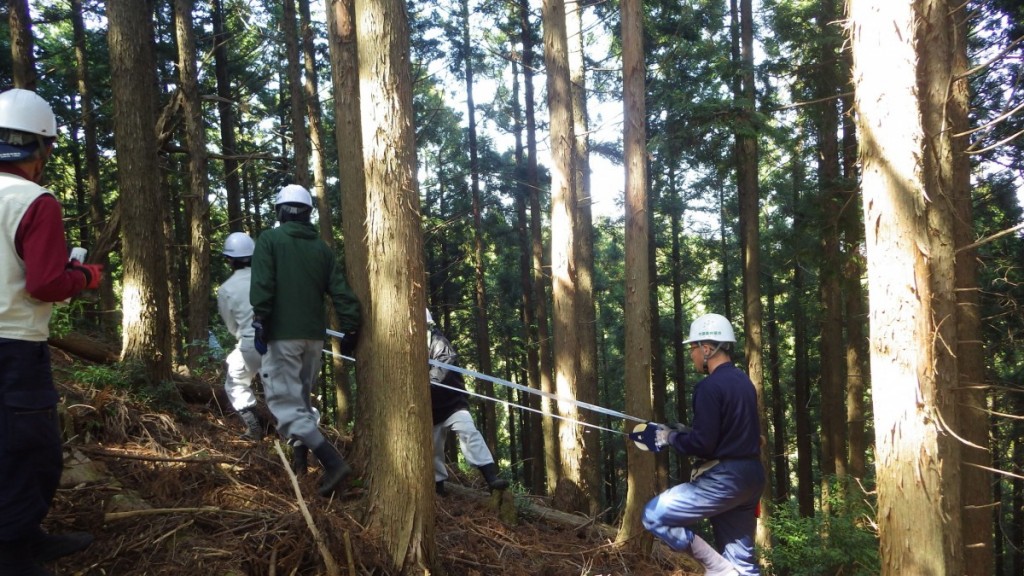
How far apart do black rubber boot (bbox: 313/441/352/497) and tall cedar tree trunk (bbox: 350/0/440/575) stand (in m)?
0.70

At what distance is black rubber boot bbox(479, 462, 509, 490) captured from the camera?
7.10 meters

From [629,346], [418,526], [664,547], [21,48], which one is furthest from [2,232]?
[21,48]

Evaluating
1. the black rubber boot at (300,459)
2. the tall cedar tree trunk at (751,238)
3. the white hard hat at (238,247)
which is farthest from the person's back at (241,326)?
the tall cedar tree trunk at (751,238)

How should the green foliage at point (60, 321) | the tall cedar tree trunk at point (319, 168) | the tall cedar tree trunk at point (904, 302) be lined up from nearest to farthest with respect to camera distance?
the tall cedar tree trunk at point (904, 302) → the green foliage at point (60, 321) → the tall cedar tree trunk at point (319, 168)

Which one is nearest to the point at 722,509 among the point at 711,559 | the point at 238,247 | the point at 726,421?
the point at 711,559

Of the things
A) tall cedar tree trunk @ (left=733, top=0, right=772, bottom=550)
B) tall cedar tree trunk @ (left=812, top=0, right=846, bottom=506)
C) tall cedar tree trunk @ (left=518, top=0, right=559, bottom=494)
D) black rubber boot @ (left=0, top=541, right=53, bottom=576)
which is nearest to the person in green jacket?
black rubber boot @ (left=0, top=541, right=53, bottom=576)

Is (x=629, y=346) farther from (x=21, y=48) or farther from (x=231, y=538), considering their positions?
(x=21, y=48)

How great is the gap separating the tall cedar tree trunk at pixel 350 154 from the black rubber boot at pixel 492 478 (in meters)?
1.73

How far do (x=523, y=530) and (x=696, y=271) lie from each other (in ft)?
74.7

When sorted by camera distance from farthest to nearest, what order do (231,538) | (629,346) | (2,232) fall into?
(629,346) < (231,538) < (2,232)

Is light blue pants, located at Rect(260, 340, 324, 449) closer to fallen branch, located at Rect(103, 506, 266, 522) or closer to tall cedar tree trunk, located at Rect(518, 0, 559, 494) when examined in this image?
fallen branch, located at Rect(103, 506, 266, 522)

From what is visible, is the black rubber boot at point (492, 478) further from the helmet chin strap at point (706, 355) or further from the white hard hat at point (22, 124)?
the white hard hat at point (22, 124)

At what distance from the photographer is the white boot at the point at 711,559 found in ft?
17.8

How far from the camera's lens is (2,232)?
342cm
